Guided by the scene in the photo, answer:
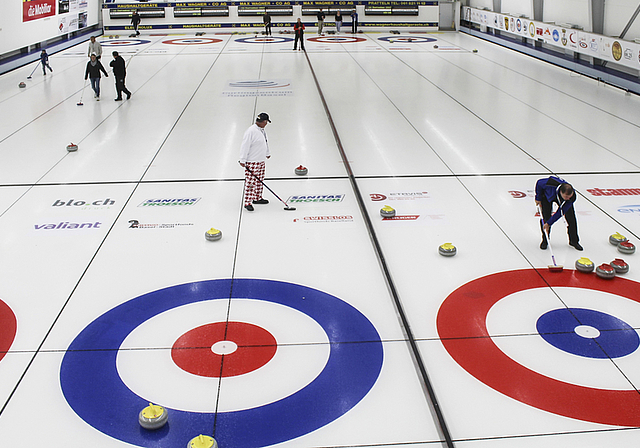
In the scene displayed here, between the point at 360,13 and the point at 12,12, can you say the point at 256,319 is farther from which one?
the point at 360,13

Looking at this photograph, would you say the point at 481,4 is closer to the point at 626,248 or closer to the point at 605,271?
the point at 626,248

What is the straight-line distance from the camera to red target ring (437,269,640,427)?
15.8 feet

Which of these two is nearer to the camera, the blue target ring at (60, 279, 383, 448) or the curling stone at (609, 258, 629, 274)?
the blue target ring at (60, 279, 383, 448)

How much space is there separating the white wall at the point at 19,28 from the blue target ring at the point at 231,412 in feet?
68.1

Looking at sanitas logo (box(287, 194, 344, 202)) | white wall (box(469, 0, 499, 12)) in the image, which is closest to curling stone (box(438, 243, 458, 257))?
sanitas logo (box(287, 194, 344, 202))

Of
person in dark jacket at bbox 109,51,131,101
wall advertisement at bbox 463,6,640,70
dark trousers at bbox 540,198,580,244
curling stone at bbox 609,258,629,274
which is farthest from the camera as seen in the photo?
wall advertisement at bbox 463,6,640,70

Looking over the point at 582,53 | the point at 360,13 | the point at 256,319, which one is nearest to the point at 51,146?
the point at 256,319

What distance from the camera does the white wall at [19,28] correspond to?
22.4 meters

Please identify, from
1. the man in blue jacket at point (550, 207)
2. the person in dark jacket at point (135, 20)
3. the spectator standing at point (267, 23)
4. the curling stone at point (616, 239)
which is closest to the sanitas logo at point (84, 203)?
the man in blue jacket at point (550, 207)

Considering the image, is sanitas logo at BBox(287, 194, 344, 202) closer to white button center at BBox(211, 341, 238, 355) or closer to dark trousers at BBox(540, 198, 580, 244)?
dark trousers at BBox(540, 198, 580, 244)

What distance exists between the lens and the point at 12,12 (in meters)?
23.1

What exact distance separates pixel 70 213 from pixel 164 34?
3058 centimetres

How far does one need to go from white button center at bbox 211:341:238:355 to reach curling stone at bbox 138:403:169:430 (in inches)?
39.6

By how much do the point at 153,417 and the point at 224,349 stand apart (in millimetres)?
1176
